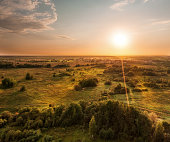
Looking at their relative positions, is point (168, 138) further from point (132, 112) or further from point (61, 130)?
point (61, 130)

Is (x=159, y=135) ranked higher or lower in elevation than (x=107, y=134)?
higher

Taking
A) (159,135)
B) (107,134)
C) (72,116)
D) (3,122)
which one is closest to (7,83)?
(3,122)

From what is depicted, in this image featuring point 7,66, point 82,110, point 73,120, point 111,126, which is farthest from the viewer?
Result: point 7,66

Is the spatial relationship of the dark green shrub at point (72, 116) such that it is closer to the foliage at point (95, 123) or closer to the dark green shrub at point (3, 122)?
the foliage at point (95, 123)

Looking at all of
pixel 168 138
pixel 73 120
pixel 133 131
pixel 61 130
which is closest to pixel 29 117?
pixel 61 130

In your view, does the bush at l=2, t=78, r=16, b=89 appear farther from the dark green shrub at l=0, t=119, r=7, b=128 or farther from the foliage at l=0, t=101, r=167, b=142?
the dark green shrub at l=0, t=119, r=7, b=128

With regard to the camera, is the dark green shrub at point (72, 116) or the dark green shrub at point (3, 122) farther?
the dark green shrub at point (3, 122)

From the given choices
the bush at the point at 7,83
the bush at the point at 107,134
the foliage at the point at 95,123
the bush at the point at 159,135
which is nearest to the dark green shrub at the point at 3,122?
the foliage at the point at 95,123

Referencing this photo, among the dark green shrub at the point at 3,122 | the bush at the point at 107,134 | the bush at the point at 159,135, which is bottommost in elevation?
the dark green shrub at the point at 3,122

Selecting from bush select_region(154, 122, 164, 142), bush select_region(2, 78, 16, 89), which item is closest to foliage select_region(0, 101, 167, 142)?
bush select_region(154, 122, 164, 142)

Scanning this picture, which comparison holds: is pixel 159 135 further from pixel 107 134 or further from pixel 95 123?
pixel 95 123

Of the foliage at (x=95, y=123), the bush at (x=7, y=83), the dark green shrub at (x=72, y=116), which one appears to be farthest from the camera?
the bush at (x=7, y=83)
